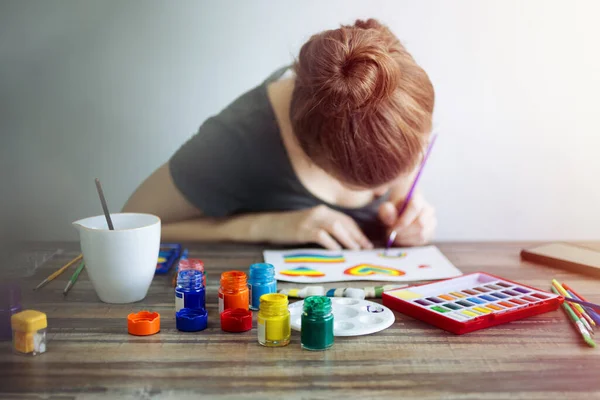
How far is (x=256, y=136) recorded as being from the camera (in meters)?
1.35

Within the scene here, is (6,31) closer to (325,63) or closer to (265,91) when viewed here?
(265,91)

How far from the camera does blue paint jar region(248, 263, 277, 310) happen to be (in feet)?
2.87

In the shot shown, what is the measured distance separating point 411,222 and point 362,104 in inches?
14.6

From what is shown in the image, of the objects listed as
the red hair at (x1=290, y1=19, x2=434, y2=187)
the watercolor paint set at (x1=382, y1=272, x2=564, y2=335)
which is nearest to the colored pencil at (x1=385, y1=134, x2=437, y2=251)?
the red hair at (x1=290, y1=19, x2=434, y2=187)

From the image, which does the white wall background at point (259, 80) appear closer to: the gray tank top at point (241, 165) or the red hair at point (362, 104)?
the gray tank top at point (241, 165)

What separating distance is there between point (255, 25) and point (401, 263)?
60 centimetres

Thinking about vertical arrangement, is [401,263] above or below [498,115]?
below

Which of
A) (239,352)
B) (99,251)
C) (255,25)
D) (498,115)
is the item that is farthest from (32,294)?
(498,115)

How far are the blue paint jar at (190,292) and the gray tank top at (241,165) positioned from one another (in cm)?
53

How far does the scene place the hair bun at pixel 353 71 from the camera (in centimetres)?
95

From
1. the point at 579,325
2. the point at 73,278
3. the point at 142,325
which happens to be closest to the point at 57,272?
the point at 73,278

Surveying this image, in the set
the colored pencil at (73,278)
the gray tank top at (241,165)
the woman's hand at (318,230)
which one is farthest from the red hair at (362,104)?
the colored pencil at (73,278)

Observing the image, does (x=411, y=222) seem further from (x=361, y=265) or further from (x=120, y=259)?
(x=120, y=259)

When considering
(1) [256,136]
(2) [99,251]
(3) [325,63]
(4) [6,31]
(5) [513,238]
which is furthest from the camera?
(5) [513,238]
